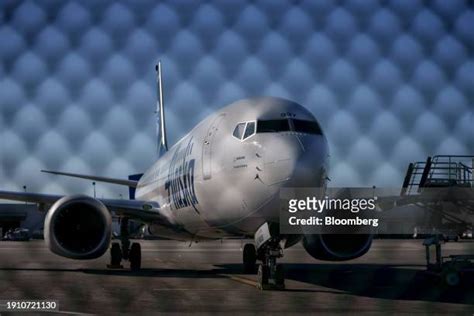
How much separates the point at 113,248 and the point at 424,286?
924 centimetres

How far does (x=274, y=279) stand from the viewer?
457 inches

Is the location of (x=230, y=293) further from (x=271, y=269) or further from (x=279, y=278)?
(x=279, y=278)

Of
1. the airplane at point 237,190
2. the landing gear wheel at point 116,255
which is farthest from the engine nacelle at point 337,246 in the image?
the landing gear wheel at point 116,255

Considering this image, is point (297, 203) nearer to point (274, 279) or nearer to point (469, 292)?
point (274, 279)

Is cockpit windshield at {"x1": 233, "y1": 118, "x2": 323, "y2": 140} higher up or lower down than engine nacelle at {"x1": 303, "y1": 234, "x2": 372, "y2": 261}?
higher up

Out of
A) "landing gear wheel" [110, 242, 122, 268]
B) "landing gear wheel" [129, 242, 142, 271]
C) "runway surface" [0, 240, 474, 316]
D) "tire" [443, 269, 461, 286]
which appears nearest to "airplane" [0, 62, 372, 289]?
"runway surface" [0, 240, 474, 316]

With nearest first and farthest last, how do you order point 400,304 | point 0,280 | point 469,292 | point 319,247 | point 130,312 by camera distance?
point 130,312, point 400,304, point 469,292, point 319,247, point 0,280

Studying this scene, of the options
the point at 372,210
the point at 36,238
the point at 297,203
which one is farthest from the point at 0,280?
the point at 36,238

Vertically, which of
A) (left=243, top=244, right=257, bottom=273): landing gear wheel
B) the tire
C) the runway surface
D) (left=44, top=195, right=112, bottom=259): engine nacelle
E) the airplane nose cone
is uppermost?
the airplane nose cone

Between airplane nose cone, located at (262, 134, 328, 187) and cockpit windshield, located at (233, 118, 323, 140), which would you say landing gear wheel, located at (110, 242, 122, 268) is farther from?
airplane nose cone, located at (262, 134, 328, 187)

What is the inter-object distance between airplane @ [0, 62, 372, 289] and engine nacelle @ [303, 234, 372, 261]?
18 millimetres

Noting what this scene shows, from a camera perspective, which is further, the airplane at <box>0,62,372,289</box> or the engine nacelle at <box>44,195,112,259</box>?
the engine nacelle at <box>44,195,112,259</box>

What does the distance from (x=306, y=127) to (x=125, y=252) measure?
32.2 ft

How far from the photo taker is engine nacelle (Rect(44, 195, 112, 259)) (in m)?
14.3
